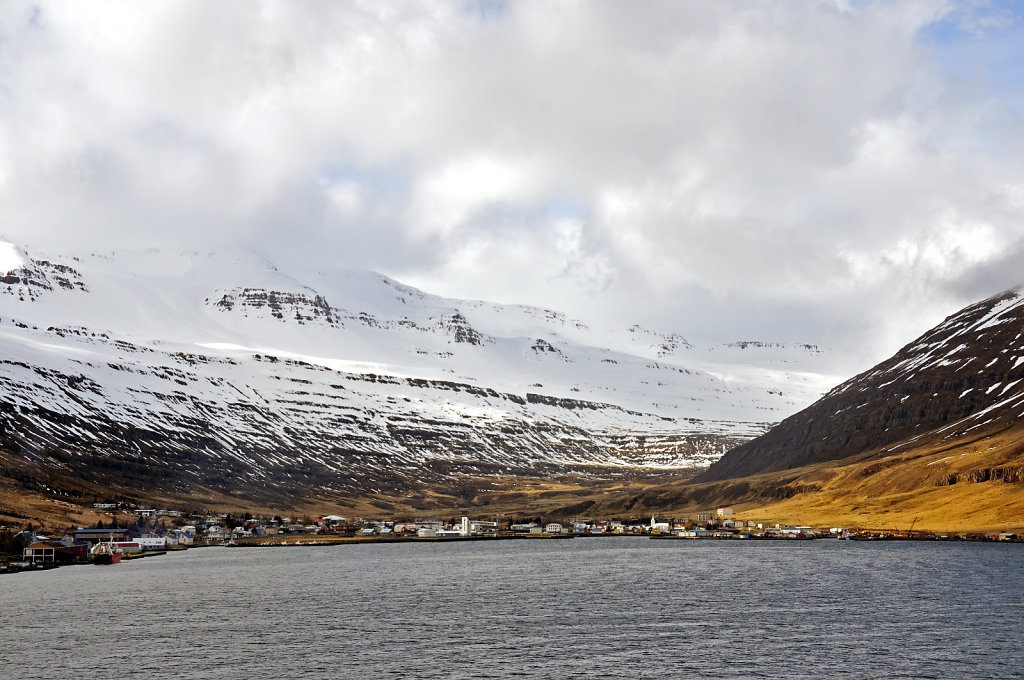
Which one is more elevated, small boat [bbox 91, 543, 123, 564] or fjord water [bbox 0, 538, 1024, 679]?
small boat [bbox 91, 543, 123, 564]

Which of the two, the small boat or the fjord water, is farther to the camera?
the small boat

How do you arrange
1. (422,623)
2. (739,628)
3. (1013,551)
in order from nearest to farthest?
(739,628) → (422,623) → (1013,551)

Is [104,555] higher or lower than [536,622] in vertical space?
higher

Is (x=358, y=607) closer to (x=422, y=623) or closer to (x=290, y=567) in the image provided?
(x=422, y=623)

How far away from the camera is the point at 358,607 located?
116438mm

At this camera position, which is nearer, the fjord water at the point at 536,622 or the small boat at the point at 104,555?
the fjord water at the point at 536,622

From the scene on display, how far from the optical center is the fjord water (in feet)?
263

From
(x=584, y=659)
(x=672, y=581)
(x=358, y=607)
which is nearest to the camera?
(x=584, y=659)

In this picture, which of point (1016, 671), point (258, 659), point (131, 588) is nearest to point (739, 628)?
point (1016, 671)

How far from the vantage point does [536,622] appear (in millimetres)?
101438

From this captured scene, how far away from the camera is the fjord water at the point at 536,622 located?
80.2 meters

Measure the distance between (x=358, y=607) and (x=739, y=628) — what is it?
42445 mm

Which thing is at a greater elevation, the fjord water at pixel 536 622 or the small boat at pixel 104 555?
the small boat at pixel 104 555

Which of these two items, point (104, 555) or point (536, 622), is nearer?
point (536, 622)
